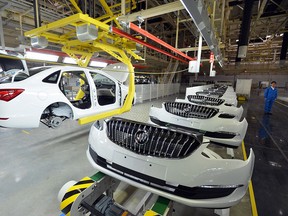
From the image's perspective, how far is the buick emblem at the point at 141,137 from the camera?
56.6 inches

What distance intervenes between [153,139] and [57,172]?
1.77 metres

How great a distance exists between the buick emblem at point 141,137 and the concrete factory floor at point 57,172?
889 millimetres

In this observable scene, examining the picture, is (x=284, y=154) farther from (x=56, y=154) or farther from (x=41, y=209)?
(x=56, y=154)

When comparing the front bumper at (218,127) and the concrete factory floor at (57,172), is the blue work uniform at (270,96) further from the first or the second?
the front bumper at (218,127)

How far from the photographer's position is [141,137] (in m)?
1.46

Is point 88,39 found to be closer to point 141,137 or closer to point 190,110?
point 141,137

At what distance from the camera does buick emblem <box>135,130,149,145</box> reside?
1.44m

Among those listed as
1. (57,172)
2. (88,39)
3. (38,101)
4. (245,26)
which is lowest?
(57,172)

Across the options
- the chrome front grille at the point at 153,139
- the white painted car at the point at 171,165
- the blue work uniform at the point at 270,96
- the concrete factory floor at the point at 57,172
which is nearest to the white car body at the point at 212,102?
the concrete factory floor at the point at 57,172

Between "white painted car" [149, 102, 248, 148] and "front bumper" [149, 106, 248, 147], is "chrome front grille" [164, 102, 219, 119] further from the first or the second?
"front bumper" [149, 106, 248, 147]

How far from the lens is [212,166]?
1215mm

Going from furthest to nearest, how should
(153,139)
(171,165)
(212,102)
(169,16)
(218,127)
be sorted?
(169,16) < (212,102) < (218,127) < (153,139) < (171,165)

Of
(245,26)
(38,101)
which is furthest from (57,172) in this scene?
(245,26)

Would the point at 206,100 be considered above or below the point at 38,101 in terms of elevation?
below
